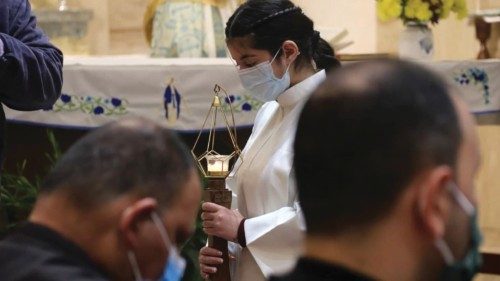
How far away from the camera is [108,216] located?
1608 millimetres

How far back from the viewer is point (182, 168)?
168 cm

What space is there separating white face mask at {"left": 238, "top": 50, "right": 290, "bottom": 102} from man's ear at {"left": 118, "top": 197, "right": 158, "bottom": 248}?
1818 mm

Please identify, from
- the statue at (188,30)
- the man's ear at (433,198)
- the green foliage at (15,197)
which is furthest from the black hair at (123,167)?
the statue at (188,30)

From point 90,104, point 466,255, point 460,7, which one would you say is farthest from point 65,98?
point 466,255

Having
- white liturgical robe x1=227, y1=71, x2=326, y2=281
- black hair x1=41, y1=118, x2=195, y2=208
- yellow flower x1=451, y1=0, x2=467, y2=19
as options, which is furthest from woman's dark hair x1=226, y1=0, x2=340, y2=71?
yellow flower x1=451, y1=0, x2=467, y2=19

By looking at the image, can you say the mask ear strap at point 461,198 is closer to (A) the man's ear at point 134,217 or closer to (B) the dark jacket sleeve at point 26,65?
(A) the man's ear at point 134,217

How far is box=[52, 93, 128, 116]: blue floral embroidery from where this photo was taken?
4906 mm

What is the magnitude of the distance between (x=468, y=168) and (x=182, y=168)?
43 cm

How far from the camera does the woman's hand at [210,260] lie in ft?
11.1

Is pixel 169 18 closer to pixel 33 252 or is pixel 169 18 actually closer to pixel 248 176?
pixel 248 176

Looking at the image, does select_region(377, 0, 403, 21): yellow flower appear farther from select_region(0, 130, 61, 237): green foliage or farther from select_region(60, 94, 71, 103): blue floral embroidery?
select_region(0, 130, 61, 237): green foliage

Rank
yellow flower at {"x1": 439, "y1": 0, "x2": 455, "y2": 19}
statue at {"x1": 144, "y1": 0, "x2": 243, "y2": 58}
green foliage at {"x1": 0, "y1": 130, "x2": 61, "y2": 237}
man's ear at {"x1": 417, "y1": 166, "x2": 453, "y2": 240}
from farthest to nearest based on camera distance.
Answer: yellow flower at {"x1": 439, "y1": 0, "x2": 455, "y2": 19} < statue at {"x1": 144, "y1": 0, "x2": 243, "y2": 58} < green foliage at {"x1": 0, "y1": 130, "x2": 61, "y2": 237} < man's ear at {"x1": 417, "y1": 166, "x2": 453, "y2": 240}

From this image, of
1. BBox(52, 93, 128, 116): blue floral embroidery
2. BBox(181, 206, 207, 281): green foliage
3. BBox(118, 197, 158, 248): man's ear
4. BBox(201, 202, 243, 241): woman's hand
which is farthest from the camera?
BBox(52, 93, 128, 116): blue floral embroidery

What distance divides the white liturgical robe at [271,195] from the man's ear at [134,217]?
168 cm
